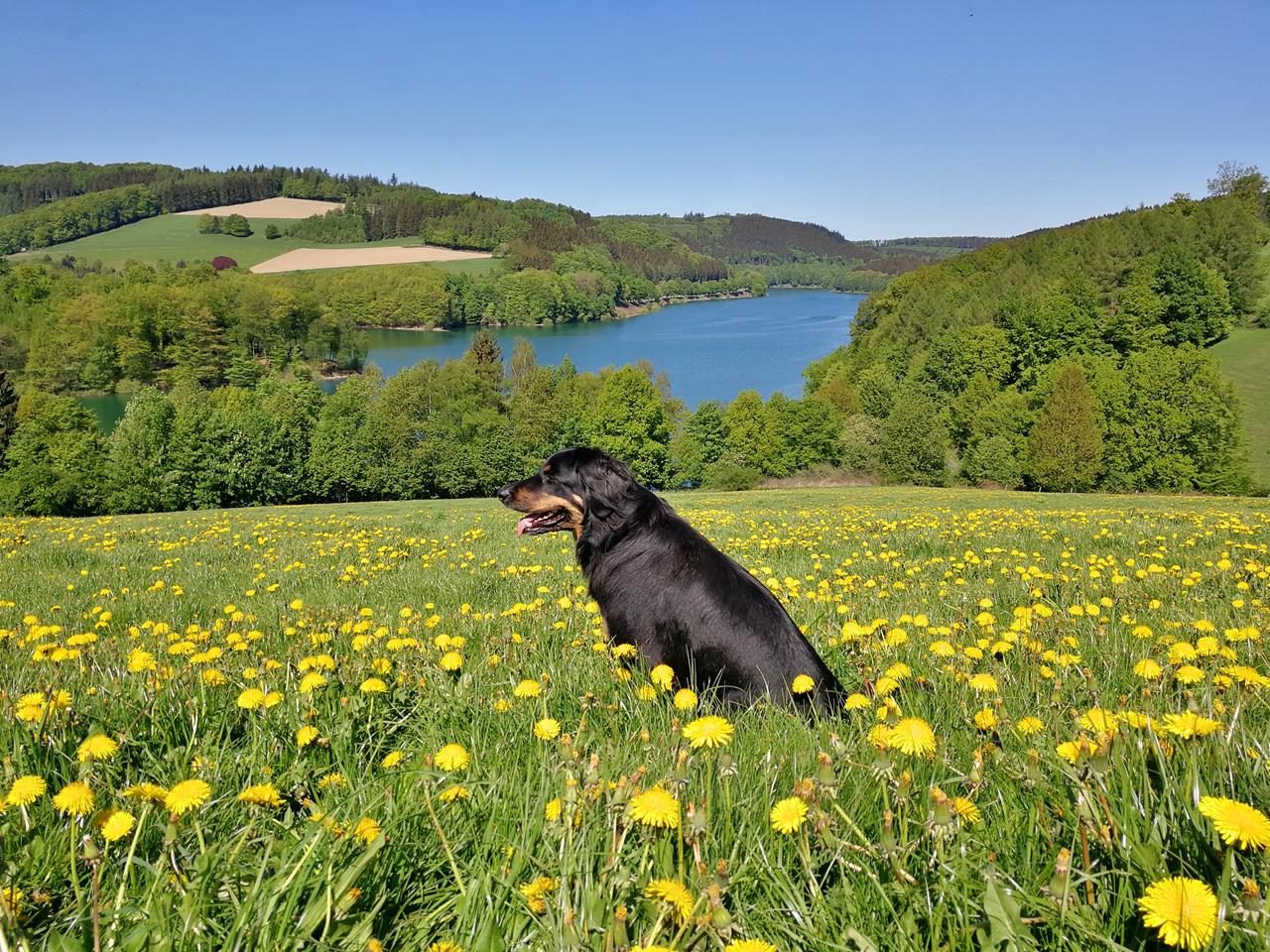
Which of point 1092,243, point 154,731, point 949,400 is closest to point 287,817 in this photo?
point 154,731

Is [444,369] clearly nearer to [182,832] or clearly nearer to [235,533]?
[235,533]

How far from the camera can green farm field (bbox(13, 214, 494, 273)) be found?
13675 centimetres

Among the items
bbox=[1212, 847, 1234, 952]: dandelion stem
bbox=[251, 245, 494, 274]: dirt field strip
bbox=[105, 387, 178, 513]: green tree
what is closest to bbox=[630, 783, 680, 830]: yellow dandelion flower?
bbox=[1212, 847, 1234, 952]: dandelion stem

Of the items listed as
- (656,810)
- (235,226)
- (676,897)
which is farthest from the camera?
(235,226)

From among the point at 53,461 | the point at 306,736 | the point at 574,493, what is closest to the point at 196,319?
the point at 53,461

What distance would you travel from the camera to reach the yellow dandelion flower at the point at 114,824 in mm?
1240

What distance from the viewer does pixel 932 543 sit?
8.03 m

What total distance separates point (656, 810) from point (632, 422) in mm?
55141

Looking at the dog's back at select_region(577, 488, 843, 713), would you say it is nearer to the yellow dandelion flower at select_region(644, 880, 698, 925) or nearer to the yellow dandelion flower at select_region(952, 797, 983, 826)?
the yellow dandelion flower at select_region(952, 797, 983, 826)

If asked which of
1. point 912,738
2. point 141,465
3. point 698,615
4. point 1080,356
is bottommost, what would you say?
point 141,465

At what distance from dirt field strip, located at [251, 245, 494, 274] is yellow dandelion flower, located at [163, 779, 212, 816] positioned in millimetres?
152492

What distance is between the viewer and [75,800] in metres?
1.32

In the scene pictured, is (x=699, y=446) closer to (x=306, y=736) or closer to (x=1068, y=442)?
(x=1068, y=442)

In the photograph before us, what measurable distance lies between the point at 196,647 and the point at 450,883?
2.57 metres
